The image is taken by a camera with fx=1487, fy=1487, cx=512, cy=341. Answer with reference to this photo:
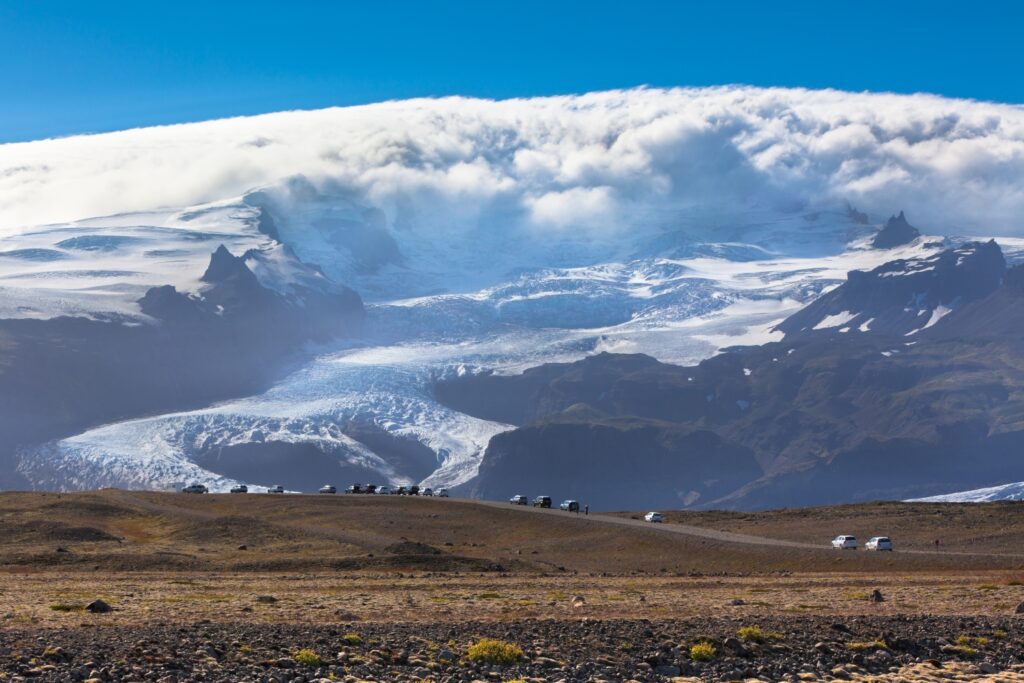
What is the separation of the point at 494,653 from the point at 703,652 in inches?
211

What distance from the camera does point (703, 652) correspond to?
37.5m

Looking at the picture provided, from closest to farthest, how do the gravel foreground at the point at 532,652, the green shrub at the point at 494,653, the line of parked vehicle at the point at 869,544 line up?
the gravel foreground at the point at 532,652 → the green shrub at the point at 494,653 → the line of parked vehicle at the point at 869,544

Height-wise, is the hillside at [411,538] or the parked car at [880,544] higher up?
the hillside at [411,538]

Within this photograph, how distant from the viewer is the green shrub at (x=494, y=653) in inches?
1431

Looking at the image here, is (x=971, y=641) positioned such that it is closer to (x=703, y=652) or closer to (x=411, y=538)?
(x=703, y=652)

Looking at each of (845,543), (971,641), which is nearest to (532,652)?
(971,641)

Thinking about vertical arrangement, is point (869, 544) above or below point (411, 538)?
below

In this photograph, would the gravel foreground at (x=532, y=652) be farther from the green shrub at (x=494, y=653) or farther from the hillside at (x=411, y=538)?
the hillside at (x=411, y=538)

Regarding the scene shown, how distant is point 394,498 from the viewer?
502ft

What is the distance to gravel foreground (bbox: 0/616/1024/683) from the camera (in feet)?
110

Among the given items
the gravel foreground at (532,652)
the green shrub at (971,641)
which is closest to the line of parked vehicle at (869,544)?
the gravel foreground at (532,652)

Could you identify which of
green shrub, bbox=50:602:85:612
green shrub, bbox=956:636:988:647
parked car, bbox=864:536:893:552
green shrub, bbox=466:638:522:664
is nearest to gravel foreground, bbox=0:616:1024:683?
green shrub, bbox=956:636:988:647

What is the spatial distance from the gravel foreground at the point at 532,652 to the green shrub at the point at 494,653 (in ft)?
0.83

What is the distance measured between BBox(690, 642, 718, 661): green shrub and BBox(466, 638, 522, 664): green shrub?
4.42 meters
